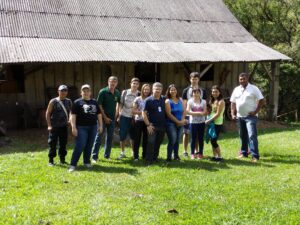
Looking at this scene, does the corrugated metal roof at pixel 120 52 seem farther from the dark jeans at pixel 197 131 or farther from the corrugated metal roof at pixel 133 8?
the dark jeans at pixel 197 131

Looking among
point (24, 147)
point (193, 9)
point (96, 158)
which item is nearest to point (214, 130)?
point (96, 158)

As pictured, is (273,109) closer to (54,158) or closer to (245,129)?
(245,129)

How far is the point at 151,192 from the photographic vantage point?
585cm

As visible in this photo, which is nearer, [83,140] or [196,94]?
[83,140]

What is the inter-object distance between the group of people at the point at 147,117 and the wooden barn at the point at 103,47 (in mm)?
3596

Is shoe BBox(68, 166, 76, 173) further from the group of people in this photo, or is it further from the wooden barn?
the wooden barn

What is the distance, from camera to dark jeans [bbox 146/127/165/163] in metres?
7.37

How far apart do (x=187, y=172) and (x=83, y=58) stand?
551 cm

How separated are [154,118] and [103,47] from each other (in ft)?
18.7

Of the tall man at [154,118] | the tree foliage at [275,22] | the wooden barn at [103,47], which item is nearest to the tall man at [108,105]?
the tall man at [154,118]

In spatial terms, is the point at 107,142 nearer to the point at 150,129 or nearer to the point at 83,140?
the point at 83,140

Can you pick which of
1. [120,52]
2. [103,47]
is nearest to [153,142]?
[120,52]

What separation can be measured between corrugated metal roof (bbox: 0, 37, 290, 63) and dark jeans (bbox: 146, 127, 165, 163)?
4427 mm

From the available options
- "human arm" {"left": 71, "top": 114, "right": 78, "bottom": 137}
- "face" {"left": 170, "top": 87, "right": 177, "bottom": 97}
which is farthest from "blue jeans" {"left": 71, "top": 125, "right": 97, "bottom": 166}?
"face" {"left": 170, "top": 87, "right": 177, "bottom": 97}
